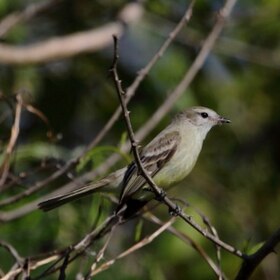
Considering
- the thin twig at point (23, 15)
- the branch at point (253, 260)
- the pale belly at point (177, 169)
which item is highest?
the thin twig at point (23, 15)

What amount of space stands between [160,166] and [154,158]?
0.21 feet

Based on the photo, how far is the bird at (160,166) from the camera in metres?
4.08

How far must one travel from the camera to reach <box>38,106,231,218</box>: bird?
408 centimetres

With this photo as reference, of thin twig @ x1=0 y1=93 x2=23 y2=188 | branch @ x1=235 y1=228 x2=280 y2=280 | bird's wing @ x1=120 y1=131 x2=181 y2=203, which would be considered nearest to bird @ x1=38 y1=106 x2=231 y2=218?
bird's wing @ x1=120 y1=131 x2=181 y2=203

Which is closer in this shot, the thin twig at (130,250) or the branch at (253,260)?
the branch at (253,260)

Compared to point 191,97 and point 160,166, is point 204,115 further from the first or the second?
point 191,97

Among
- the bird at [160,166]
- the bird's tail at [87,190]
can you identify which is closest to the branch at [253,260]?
the bird at [160,166]

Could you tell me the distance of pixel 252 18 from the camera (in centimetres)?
636

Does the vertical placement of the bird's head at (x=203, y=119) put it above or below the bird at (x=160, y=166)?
above

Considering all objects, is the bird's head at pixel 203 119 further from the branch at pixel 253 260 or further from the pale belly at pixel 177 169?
the branch at pixel 253 260

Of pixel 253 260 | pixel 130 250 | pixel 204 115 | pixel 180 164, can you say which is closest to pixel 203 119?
pixel 204 115

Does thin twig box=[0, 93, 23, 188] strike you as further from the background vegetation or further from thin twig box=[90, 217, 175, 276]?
the background vegetation

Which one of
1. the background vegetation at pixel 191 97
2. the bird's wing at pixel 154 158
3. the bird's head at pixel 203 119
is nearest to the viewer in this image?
the bird's wing at pixel 154 158

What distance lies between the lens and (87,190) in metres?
4.30
